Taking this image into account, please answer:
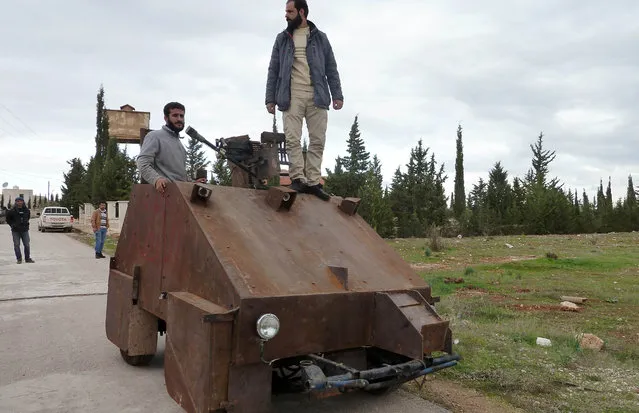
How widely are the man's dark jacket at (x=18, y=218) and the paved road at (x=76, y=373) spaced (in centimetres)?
618

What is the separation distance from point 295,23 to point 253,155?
4.17 ft

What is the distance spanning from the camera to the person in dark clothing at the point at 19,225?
1407 centimetres

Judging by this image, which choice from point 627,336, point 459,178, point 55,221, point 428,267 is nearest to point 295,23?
point 627,336

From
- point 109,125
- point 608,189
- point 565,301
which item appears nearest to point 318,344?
point 565,301

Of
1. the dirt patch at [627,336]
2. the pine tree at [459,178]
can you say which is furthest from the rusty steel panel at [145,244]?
the pine tree at [459,178]

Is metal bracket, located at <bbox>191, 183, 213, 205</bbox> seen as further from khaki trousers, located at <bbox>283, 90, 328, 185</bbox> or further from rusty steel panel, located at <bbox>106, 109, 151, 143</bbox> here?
rusty steel panel, located at <bbox>106, 109, 151, 143</bbox>

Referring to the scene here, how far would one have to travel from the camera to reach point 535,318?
24.3 feet

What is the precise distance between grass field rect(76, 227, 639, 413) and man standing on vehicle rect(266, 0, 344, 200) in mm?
2234

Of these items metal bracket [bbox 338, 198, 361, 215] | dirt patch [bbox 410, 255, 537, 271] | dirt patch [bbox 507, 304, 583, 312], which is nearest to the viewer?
metal bracket [bbox 338, 198, 361, 215]

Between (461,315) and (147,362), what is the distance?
13.9 feet

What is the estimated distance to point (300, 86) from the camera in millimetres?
4957

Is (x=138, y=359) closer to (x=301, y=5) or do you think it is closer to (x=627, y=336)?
(x=301, y=5)

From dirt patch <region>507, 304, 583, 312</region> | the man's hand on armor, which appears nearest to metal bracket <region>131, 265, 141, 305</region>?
the man's hand on armor

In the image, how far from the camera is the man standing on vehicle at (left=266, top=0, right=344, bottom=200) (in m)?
4.93
